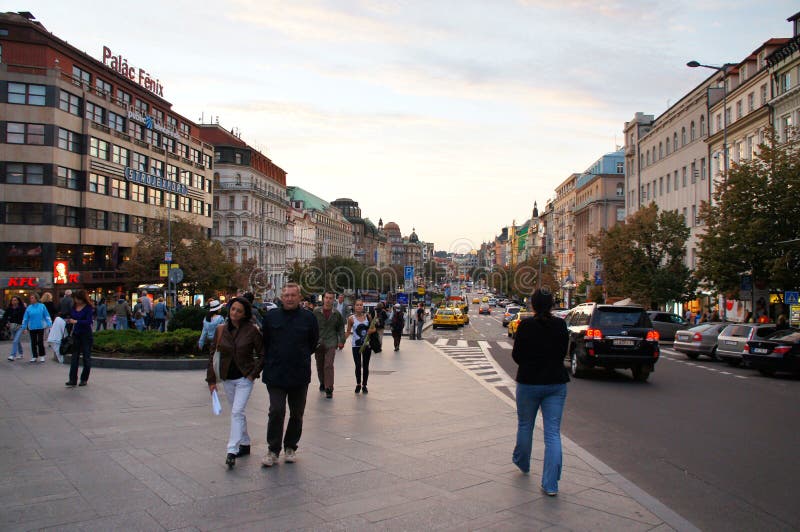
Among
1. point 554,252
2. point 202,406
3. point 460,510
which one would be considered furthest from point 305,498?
point 554,252

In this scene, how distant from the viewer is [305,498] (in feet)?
19.9

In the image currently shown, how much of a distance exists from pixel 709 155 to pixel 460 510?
52.0 m

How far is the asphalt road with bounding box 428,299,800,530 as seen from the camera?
639cm

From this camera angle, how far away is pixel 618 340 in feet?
54.2

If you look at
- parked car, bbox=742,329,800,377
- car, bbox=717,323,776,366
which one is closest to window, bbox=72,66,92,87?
car, bbox=717,323,776,366

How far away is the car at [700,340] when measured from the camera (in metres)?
25.7

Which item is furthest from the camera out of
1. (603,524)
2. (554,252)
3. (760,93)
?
(554,252)

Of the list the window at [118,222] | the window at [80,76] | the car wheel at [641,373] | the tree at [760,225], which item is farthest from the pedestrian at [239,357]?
the window at [118,222]

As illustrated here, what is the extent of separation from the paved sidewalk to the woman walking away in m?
0.68

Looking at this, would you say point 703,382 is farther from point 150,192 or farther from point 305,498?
point 150,192

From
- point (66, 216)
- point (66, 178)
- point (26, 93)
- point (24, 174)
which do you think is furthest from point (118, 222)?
point (26, 93)

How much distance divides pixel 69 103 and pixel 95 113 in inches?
144

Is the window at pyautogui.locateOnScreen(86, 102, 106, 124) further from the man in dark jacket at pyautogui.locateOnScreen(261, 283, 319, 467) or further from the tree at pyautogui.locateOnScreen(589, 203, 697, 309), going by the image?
the man in dark jacket at pyautogui.locateOnScreen(261, 283, 319, 467)

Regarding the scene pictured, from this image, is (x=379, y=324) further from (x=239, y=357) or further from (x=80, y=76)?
(x=80, y=76)
